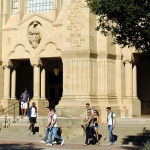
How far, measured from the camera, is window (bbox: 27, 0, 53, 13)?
30.8 metres

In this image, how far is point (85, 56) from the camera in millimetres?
25375

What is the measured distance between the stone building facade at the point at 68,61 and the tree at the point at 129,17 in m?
10.4

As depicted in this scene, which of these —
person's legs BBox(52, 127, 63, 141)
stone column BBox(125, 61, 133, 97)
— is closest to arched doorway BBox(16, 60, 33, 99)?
stone column BBox(125, 61, 133, 97)

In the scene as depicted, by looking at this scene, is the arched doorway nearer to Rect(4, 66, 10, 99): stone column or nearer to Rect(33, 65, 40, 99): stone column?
Rect(4, 66, 10, 99): stone column

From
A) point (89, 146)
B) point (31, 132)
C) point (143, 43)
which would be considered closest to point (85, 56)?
point (31, 132)

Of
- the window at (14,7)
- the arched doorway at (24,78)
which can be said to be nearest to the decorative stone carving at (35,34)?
the window at (14,7)

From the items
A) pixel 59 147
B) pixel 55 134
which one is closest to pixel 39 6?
pixel 55 134

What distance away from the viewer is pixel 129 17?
13922 mm

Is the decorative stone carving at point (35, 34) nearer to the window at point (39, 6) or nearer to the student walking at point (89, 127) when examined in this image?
the window at point (39, 6)

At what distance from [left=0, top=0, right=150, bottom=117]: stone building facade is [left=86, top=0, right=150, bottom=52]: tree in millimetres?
10413

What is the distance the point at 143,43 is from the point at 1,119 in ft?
50.5

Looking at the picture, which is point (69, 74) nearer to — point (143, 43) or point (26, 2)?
point (26, 2)

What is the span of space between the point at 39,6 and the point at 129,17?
59.0 ft

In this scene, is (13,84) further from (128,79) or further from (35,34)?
(128,79)
